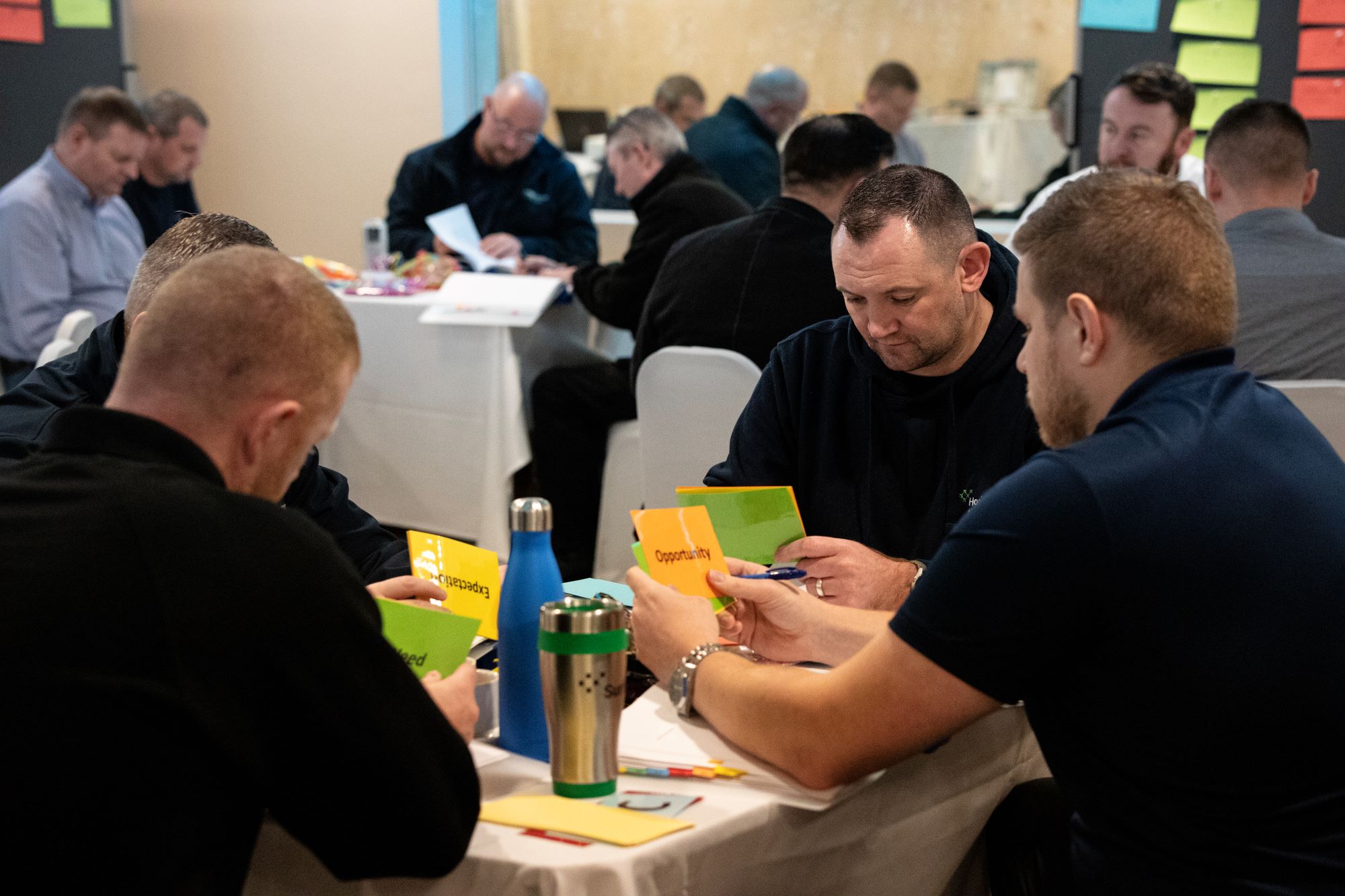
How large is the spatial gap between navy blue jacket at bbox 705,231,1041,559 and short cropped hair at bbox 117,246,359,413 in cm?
111

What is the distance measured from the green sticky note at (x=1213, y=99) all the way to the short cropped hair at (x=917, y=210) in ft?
10.5

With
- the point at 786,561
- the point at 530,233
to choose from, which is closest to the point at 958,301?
the point at 786,561

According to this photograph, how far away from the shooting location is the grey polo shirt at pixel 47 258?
453 centimetres

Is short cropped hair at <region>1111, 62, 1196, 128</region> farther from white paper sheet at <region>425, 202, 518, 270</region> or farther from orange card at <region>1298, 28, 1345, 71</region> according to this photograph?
white paper sheet at <region>425, 202, 518, 270</region>

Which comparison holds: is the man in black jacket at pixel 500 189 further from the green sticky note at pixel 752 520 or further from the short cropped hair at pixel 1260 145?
the green sticky note at pixel 752 520

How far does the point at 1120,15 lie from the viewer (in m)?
4.82

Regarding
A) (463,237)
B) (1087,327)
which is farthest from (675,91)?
(1087,327)

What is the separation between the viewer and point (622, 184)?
15.5ft

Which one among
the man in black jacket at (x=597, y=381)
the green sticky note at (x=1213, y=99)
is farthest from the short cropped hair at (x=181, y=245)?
the green sticky note at (x=1213, y=99)

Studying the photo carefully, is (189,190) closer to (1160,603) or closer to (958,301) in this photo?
(958,301)

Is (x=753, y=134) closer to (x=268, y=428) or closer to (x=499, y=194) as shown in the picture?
(x=499, y=194)

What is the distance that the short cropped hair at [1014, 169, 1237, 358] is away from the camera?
1.31 metres

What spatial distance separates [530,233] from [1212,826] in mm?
4466

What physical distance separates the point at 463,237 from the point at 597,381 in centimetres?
101
